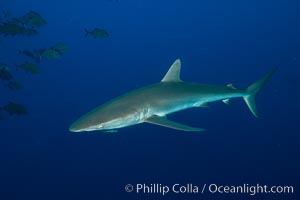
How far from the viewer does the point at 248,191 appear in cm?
1382

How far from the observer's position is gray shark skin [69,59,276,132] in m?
4.64

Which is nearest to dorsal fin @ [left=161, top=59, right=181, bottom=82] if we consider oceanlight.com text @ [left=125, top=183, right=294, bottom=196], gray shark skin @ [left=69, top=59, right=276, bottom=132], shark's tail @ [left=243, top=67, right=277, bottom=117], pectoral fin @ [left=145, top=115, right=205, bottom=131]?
gray shark skin @ [left=69, top=59, right=276, bottom=132]

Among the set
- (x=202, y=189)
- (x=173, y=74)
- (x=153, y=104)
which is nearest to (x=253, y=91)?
(x=173, y=74)

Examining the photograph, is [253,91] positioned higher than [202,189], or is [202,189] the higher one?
[253,91]

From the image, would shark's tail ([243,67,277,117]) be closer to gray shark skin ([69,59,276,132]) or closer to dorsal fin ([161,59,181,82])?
gray shark skin ([69,59,276,132])

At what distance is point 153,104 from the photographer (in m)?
5.36

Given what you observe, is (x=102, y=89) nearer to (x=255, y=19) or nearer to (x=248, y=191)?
(x=248, y=191)

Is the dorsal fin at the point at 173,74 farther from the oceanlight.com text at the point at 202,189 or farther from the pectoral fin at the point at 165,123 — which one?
the oceanlight.com text at the point at 202,189

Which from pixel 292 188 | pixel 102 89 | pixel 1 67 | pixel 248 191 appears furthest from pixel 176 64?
pixel 102 89

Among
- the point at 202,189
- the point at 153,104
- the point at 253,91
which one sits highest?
the point at 253,91

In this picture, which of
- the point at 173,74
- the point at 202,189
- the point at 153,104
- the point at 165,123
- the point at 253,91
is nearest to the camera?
the point at 165,123

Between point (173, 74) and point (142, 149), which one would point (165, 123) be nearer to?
point (173, 74)

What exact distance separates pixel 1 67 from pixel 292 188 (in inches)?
480

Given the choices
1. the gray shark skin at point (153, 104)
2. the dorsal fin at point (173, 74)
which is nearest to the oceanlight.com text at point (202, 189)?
the gray shark skin at point (153, 104)
